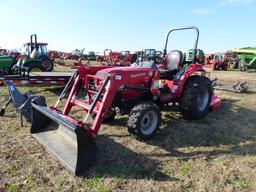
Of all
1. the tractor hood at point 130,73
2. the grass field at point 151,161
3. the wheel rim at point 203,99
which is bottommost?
the grass field at point 151,161

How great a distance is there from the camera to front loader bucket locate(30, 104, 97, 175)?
3592 millimetres

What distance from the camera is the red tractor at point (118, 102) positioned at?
380 centimetres

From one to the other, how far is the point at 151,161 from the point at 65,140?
4.18ft

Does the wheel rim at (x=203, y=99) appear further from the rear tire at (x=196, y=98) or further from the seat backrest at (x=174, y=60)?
the seat backrest at (x=174, y=60)

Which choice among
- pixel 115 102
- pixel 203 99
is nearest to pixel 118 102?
pixel 115 102

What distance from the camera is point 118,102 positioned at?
16.4 feet

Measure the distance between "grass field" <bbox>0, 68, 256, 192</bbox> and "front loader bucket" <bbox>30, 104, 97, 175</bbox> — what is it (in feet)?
0.37

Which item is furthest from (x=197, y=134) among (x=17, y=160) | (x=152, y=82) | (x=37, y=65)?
(x=37, y=65)

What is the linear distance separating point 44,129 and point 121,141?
1296 mm

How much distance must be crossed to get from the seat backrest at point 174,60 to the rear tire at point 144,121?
1.77m

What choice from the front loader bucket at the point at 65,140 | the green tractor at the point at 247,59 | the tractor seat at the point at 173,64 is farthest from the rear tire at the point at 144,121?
the green tractor at the point at 247,59

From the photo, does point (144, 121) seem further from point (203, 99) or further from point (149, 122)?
point (203, 99)

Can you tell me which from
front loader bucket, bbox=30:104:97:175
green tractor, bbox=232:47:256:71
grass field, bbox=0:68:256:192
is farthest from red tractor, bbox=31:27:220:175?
green tractor, bbox=232:47:256:71

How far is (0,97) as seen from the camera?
8344 millimetres
